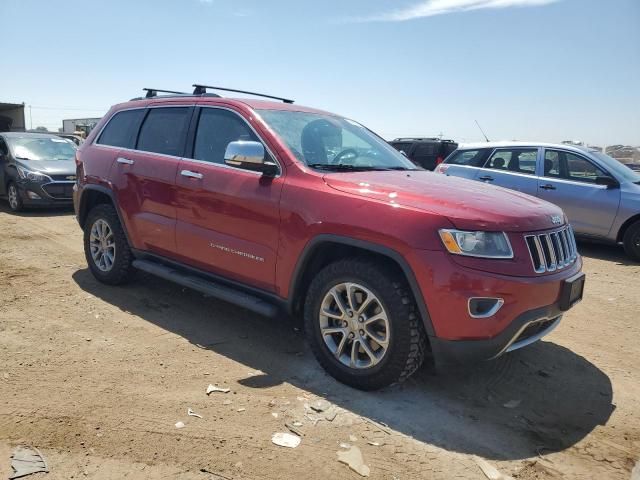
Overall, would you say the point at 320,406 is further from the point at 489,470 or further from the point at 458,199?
the point at 458,199

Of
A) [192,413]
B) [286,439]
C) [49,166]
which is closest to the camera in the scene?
[286,439]

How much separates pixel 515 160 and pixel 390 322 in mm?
6619

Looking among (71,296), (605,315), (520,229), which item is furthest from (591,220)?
(71,296)

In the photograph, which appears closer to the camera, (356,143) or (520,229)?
(520,229)

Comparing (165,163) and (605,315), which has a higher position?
(165,163)

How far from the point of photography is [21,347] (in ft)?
12.9

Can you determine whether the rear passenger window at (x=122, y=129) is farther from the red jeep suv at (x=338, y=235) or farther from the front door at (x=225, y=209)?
the front door at (x=225, y=209)

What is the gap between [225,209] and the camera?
4035mm

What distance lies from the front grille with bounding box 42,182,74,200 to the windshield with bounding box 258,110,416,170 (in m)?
7.64

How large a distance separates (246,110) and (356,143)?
95 centimetres

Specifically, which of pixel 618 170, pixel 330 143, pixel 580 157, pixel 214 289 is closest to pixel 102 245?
pixel 214 289

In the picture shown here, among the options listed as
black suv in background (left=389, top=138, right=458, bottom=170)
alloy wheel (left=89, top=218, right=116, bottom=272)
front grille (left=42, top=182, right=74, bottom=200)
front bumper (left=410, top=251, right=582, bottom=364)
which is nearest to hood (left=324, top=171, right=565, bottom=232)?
front bumper (left=410, top=251, right=582, bottom=364)

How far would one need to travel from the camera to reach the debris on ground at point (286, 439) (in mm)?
2829

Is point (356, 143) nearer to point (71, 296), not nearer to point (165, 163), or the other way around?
point (165, 163)
